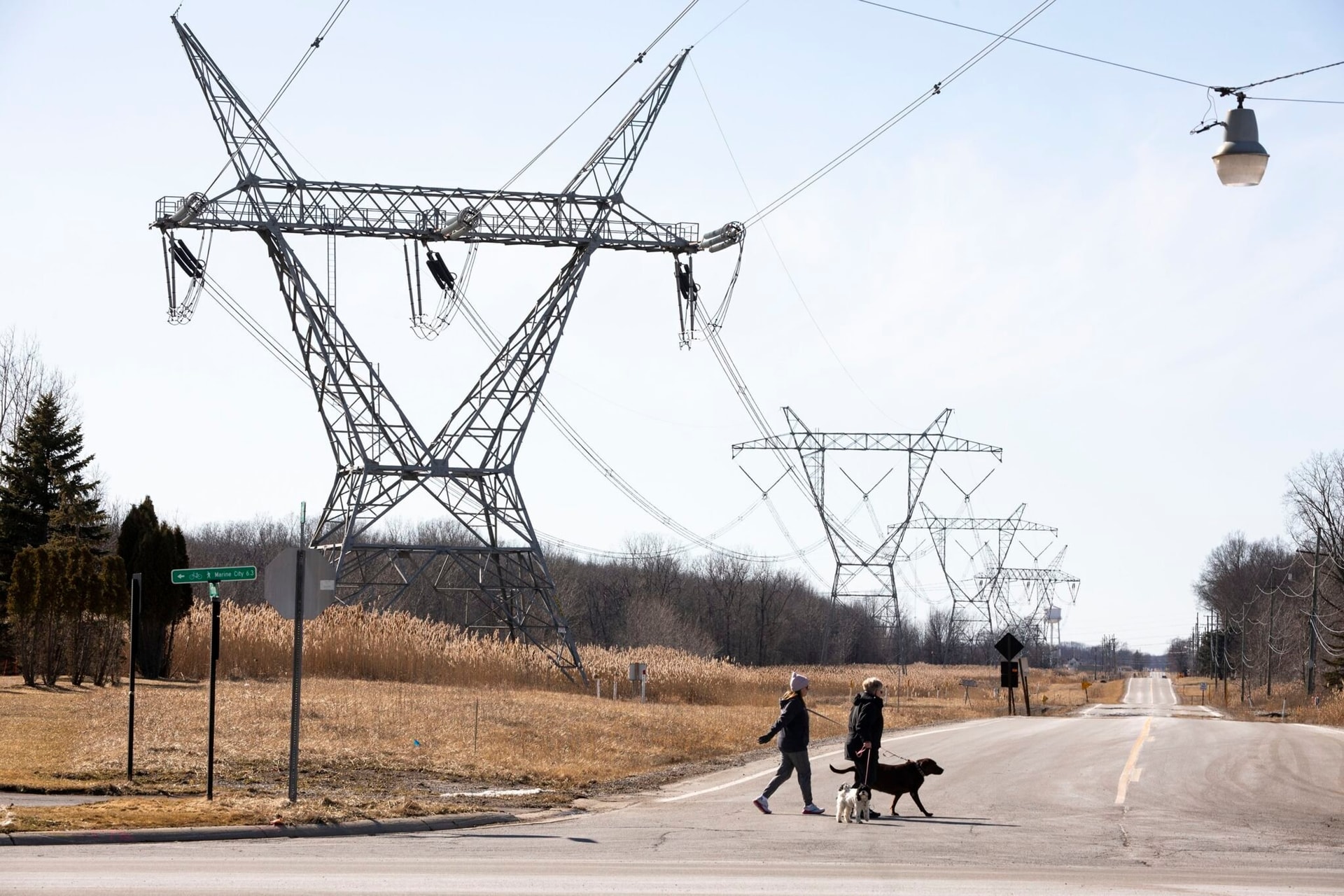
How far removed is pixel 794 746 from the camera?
17453mm

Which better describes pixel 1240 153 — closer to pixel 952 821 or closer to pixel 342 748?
pixel 952 821

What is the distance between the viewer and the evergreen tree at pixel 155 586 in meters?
37.5

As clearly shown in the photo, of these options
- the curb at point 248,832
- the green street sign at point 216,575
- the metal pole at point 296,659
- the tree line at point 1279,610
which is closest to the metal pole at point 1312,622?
the tree line at point 1279,610

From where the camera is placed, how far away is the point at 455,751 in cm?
2308

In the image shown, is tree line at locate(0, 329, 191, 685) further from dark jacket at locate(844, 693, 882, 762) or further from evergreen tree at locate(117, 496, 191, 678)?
dark jacket at locate(844, 693, 882, 762)

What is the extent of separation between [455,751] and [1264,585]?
138m

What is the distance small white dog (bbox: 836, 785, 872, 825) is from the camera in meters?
16.2

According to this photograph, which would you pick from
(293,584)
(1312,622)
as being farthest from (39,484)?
(1312,622)

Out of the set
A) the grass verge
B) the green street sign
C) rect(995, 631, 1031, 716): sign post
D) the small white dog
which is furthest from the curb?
rect(995, 631, 1031, 716): sign post

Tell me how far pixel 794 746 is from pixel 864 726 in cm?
103

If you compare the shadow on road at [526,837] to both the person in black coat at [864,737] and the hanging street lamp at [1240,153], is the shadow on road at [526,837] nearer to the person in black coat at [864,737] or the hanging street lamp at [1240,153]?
the person in black coat at [864,737]

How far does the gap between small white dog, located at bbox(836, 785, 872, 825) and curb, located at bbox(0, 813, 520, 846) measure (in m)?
3.77

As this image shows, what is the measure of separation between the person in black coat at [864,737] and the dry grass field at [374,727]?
401cm

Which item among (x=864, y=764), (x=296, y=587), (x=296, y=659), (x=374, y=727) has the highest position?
(x=296, y=587)
